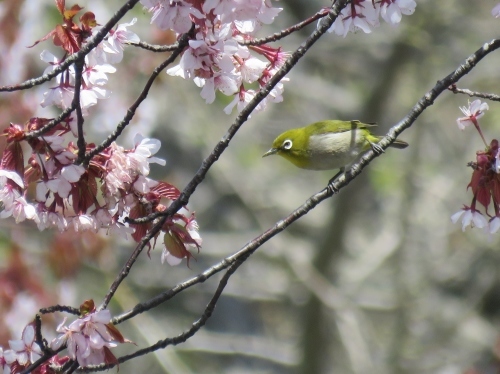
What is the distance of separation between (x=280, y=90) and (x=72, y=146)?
750mm

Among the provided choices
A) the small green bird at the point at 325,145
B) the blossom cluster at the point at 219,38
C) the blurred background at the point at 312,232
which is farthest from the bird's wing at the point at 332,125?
the blurred background at the point at 312,232

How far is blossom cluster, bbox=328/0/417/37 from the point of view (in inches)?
82.9

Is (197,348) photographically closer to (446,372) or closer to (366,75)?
(446,372)

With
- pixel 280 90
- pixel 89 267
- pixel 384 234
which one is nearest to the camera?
pixel 280 90

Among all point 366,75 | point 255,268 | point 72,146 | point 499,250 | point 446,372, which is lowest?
point 72,146

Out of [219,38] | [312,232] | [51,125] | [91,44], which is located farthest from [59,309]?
[312,232]

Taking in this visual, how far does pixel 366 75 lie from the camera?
421 inches

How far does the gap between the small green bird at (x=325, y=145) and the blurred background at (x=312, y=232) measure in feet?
9.75

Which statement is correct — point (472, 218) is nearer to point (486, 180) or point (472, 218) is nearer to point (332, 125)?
point (486, 180)

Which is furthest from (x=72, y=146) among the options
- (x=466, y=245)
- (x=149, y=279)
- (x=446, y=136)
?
(x=446, y=136)

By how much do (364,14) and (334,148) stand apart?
237 cm

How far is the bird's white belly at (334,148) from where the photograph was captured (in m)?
4.48

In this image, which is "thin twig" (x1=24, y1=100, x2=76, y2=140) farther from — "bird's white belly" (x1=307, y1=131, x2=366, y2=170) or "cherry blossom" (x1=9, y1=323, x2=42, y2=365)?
"bird's white belly" (x1=307, y1=131, x2=366, y2=170)

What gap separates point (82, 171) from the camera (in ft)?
6.42
